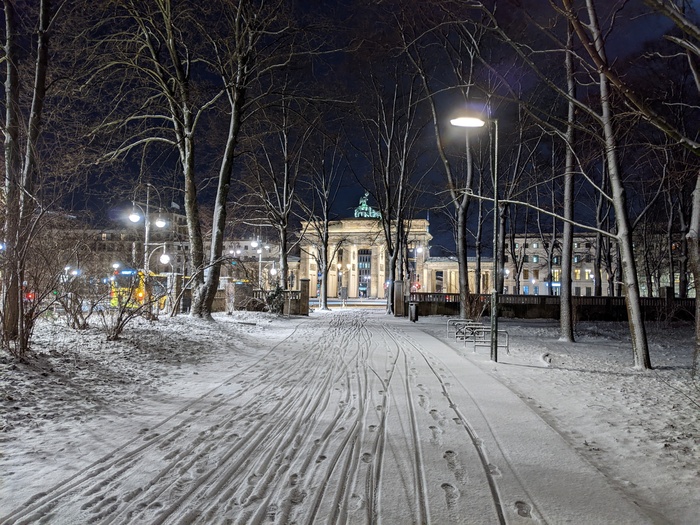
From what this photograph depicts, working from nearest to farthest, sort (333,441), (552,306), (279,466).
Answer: (279,466)
(333,441)
(552,306)

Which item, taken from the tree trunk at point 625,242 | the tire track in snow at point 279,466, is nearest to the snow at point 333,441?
the tire track in snow at point 279,466

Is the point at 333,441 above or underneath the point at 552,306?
underneath

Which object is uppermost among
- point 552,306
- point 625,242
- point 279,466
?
point 625,242

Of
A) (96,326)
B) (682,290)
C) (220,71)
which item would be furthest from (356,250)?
(96,326)

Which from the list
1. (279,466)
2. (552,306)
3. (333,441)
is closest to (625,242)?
(333,441)

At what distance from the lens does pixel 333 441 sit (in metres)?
5.05

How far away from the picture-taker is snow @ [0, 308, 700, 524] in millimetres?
3605

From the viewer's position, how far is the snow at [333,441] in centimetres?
361

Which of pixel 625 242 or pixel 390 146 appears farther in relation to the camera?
pixel 390 146

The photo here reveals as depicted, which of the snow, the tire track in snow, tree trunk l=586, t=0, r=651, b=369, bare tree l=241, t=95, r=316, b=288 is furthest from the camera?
bare tree l=241, t=95, r=316, b=288

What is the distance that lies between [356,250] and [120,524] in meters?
86.6

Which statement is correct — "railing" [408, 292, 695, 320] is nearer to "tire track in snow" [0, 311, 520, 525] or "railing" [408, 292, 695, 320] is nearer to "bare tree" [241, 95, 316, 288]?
"bare tree" [241, 95, 316, 288]

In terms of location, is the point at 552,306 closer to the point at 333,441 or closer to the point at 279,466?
the point at 333,441

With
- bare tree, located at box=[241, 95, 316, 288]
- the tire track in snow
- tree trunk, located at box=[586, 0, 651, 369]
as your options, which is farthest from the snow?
bare tree, located at box=[241, 95, 316, 288]
